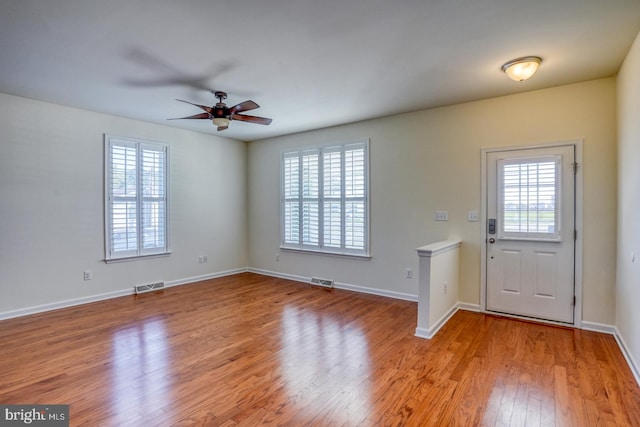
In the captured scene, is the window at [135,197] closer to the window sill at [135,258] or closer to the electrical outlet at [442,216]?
the window sill at [135,258]

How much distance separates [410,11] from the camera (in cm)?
230

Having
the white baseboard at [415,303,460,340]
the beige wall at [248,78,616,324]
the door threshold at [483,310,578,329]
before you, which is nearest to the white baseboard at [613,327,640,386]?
the beige wall at [248,78,616,324]

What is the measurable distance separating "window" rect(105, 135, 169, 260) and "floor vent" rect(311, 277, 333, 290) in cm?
249

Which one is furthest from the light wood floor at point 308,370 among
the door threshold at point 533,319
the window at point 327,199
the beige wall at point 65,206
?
the window at point 327,199

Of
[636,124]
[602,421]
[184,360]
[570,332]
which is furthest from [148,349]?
[636,124]

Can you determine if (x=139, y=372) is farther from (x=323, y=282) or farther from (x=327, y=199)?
(x=327, y=199)

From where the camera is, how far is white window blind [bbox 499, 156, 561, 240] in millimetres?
3654

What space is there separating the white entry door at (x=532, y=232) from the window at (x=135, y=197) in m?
4.80

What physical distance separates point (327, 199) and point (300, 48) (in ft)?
9.66

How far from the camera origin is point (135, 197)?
5.04 m

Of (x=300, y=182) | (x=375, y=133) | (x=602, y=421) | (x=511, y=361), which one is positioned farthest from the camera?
(x=300, y=182)

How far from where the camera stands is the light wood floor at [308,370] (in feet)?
6.98

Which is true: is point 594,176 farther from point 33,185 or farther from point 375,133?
point 33,185

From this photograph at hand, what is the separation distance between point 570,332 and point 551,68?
2.67 meters
